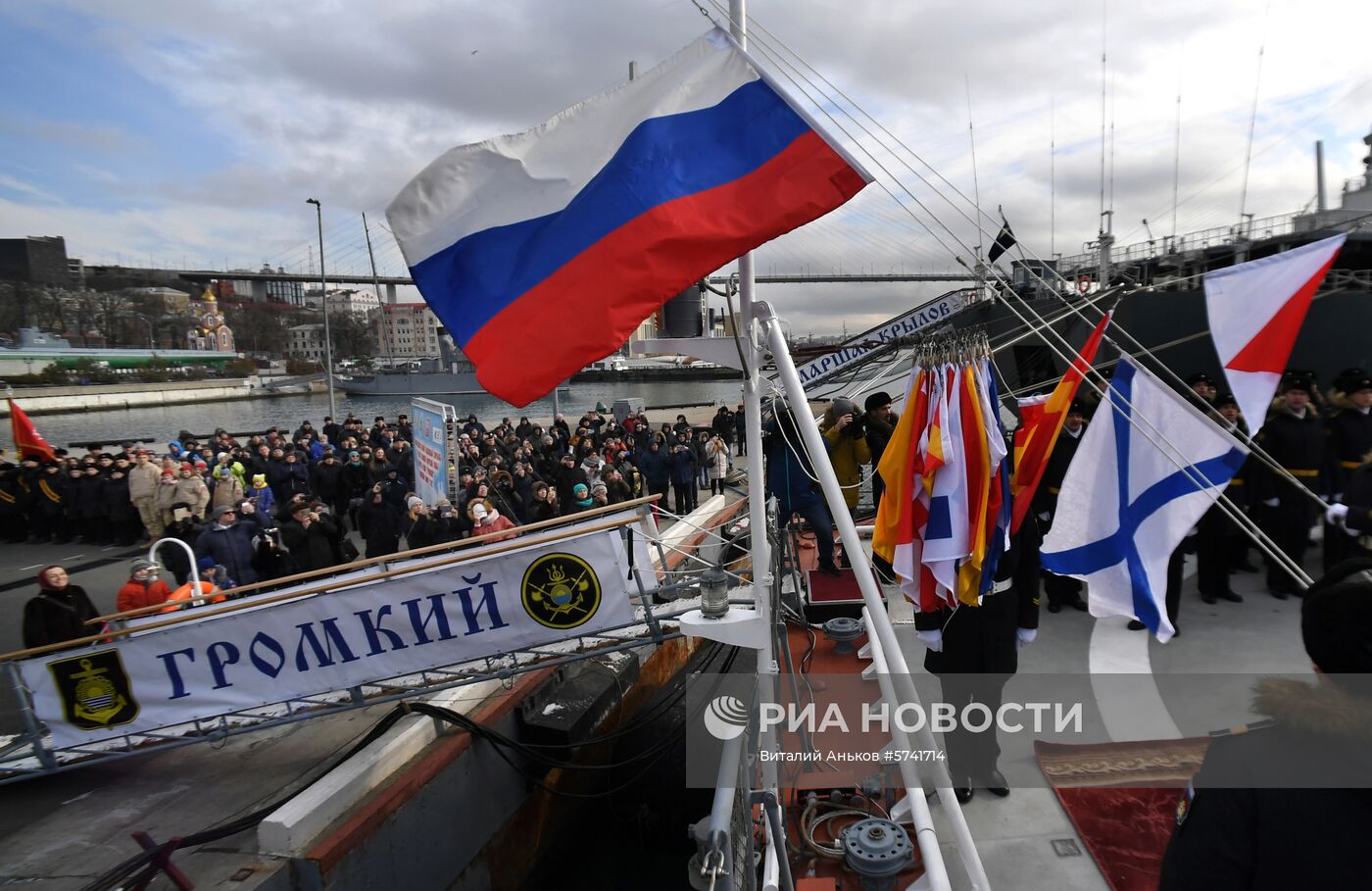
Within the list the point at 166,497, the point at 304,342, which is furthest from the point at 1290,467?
the point at 304,342

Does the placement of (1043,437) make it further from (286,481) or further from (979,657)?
(286,481)

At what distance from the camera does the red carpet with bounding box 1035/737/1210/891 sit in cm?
324

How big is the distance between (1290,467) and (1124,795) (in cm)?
417

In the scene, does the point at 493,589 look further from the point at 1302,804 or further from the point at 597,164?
the point at 1302,804

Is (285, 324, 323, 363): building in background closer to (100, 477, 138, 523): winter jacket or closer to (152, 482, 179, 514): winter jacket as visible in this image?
(100, 477, 138, 523): winter jacket

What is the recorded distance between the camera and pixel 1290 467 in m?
6.08

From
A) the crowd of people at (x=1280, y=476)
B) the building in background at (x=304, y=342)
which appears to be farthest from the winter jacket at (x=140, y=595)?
the building in background at (x=304, y=342)

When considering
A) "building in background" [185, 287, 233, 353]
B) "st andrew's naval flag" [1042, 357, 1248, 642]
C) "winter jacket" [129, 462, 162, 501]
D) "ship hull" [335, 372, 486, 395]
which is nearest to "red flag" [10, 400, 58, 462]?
"winter jacket" [129, 462, 162, 501]

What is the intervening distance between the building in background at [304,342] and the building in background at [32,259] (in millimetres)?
29381

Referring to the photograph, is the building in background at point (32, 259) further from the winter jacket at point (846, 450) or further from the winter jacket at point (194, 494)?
the winter jacket at point (846, 450)

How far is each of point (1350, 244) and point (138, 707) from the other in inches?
841

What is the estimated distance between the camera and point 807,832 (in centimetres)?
366

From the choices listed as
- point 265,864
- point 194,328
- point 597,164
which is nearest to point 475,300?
point 597,164

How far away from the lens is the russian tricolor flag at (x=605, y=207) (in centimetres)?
287
